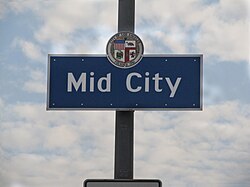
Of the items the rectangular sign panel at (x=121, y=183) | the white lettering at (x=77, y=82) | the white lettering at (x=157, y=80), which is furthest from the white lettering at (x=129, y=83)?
the rectangular sign panel at (x=121, y=183)

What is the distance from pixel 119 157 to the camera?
548 cm

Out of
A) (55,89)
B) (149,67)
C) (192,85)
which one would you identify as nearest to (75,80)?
(55,89)

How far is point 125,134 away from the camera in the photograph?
18.2 feet

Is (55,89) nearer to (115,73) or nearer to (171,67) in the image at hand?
(115,73)

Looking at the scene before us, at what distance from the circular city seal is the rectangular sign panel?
3.83 ft

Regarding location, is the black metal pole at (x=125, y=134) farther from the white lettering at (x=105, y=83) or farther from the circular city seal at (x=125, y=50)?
the white lettering at (x=105, y=83)

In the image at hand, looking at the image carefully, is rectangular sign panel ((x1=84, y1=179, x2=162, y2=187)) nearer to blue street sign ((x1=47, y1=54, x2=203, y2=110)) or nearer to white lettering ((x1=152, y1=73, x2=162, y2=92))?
blue street sign ((x1=47, y1=54, x2=203, y2=110))

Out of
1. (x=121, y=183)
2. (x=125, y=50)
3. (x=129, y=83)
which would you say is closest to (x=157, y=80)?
(x=129, y=83)

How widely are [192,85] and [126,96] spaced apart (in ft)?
1.93

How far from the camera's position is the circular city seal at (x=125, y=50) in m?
5.78

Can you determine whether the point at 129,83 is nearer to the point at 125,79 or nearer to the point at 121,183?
the point at 125,79

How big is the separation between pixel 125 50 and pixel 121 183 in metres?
1.31

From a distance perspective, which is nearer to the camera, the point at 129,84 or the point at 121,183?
the point at 121,183

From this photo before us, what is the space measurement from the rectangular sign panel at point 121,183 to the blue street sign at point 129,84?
0.81m
